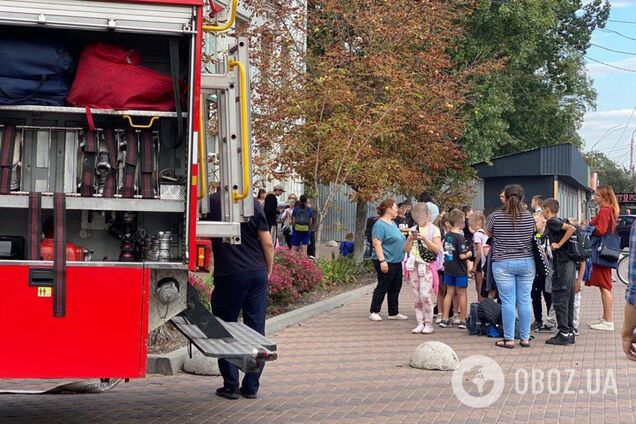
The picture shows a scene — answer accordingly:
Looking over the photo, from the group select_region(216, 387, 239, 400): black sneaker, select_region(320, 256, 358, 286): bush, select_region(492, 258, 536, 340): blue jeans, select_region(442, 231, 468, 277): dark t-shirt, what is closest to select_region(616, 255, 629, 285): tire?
select_region(320, 256, 358, 286): bush

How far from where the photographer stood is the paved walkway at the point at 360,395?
830cm

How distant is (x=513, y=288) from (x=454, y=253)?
1.74 m

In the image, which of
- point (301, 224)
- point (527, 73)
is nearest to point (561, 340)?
point (301, 224)

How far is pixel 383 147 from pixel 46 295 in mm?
16443

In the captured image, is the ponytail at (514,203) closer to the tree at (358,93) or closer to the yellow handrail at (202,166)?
the yellow handrail at (202,166)

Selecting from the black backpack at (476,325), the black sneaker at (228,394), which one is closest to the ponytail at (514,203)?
the black backpack at (476,325)

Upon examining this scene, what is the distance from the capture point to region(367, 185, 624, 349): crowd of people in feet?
39.8

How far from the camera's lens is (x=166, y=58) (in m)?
7.11

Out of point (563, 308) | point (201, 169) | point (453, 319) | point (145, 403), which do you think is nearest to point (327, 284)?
point (453, 319)

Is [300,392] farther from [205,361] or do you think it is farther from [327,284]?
[327,284]

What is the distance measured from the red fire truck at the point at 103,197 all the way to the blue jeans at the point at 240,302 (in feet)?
4.65

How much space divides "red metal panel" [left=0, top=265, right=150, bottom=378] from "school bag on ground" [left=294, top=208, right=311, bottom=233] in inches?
773

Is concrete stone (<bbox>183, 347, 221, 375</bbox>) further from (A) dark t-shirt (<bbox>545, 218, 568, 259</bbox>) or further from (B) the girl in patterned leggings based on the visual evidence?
(A) dark t-shirt (<bbox>545, 218, 568, 259</bbox>)

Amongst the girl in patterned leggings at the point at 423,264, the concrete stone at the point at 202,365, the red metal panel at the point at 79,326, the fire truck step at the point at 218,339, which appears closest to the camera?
the red metal panel at the point at 79,326
